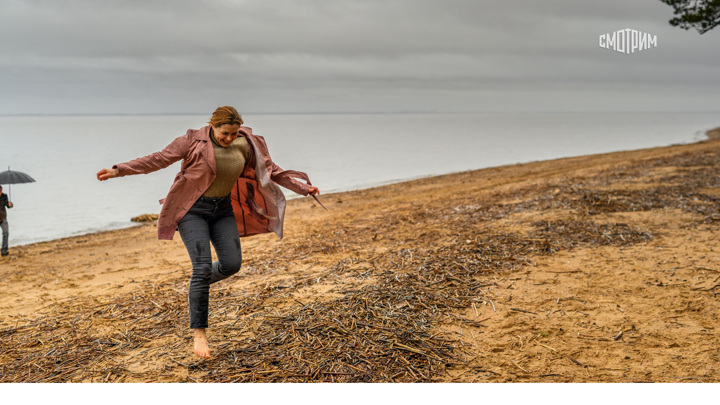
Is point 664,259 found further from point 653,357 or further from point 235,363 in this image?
point 235,363

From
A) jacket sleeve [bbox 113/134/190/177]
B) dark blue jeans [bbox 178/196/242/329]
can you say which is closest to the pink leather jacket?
jacket sleeve [bbox 113/134/190/177]

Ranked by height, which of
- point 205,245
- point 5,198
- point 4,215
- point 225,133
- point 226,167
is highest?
point 225,133

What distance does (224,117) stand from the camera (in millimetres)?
4020

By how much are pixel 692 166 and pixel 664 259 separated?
11.1 m

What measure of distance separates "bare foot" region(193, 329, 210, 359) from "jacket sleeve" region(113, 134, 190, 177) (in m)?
1.42

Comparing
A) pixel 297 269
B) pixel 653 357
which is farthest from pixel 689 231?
pixel 297 269

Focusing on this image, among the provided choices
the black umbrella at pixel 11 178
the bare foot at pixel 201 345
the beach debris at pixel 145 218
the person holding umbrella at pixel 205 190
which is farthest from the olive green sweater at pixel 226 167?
the beach debris at pixel 145 218

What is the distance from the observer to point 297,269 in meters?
6.81

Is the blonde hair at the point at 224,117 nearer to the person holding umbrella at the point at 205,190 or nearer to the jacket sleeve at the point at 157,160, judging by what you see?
the person holding umbrella at the point at 205,190

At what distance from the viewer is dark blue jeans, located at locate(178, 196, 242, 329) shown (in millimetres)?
4137

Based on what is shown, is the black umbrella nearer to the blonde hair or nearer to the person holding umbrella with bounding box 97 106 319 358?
the person holding umbrella with bounding box 97 106 319 358

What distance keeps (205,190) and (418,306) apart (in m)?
2.40

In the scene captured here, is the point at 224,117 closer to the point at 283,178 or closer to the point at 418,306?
the point at 283,178

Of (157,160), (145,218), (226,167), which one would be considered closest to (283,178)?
(226,167)
